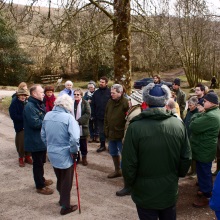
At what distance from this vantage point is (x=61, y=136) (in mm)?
4387

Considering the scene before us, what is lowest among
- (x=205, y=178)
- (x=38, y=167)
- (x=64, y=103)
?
(x=205, y=178)

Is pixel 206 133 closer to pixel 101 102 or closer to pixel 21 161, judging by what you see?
pixel 101 102

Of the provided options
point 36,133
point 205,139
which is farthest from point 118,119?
point 205,139

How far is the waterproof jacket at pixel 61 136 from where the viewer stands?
436cm

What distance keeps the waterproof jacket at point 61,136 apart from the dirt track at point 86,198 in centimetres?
88

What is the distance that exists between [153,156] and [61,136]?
1.88 metres

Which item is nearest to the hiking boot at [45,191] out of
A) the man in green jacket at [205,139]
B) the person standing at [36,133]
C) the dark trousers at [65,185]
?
the person standing at [36,133]

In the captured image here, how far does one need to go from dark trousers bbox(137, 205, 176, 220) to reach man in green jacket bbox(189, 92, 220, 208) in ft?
6.15

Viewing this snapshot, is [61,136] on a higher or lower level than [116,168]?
higher

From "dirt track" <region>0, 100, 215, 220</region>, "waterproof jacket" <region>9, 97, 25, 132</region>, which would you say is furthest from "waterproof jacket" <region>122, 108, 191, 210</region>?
"waterproof jacket" <region>9, 97, 25, 132</region>

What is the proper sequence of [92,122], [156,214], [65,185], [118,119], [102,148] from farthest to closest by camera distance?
[92,122] → [102,148] → [118,119] → [65,185] → [156,214]

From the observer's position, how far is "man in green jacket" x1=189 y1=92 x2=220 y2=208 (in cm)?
471

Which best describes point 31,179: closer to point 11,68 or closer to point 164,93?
point 164,93

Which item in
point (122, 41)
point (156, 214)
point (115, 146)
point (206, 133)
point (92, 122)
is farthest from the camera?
point (122, 41)
